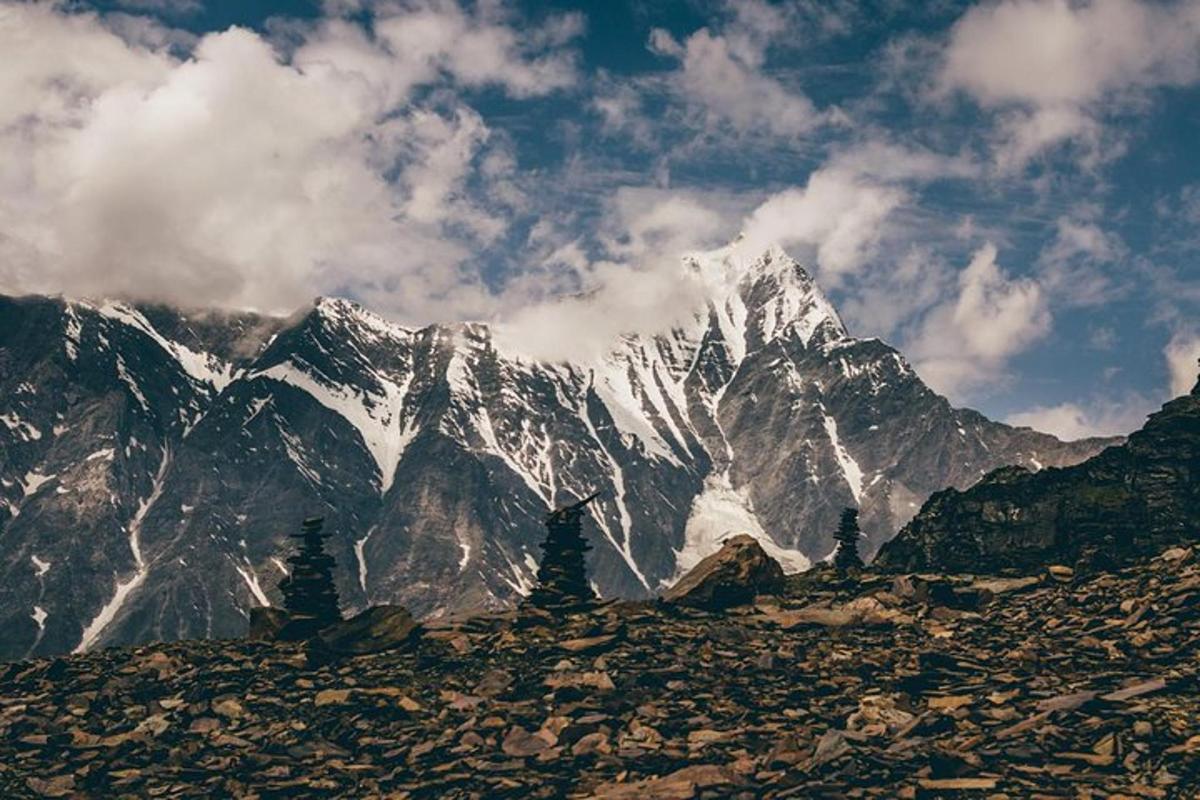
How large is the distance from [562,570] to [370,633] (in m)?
8.91

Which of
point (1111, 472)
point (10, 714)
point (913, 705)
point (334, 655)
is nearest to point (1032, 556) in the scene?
point (1111, 472)

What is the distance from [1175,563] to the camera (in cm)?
4822

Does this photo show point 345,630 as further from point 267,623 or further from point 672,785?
point 672,785

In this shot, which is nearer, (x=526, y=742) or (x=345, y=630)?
→ (x=526, y=742)

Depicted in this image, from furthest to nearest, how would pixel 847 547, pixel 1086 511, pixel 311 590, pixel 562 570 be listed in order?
pixel 847 547
pixel 1086 511
pixel 562 570
pixel 311 590

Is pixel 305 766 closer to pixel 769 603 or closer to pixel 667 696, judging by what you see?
pixel 667 696

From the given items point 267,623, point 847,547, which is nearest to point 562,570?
point 267,623

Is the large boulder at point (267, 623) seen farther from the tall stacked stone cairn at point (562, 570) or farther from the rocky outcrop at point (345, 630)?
the tall stacked stone cairn at point (562, 570)

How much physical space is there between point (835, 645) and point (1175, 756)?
14.4 m

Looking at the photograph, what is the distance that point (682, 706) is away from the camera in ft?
137

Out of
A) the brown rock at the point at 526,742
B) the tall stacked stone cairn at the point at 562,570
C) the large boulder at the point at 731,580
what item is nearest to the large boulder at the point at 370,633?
the tall stacked stone cairn at the point at 562,570

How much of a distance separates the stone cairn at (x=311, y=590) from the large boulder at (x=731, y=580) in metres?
14.6

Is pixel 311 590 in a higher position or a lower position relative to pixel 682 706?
higher

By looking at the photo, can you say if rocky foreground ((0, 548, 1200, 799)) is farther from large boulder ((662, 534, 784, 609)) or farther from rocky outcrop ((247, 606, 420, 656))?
large boulder ((662, 534, 784, 609))
